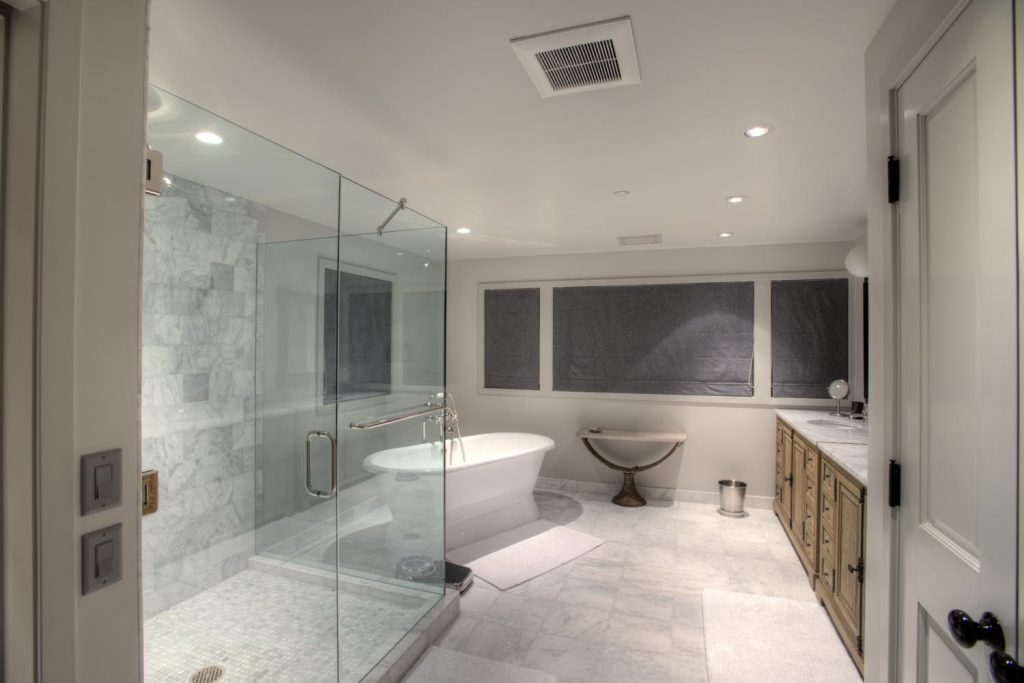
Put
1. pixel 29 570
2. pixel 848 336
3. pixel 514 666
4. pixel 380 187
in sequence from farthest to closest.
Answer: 1. pixel 848 336
2. pixel 380 187
3. pixel 514 666
4. pixel 29 570

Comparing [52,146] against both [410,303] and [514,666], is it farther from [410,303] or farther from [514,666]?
[514,666]

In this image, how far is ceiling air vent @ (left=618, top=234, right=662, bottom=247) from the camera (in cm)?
416

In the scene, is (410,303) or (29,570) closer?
(29,570)

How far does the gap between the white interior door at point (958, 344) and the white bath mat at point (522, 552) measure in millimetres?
2341

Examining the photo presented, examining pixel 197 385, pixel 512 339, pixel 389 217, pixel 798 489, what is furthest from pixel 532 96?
pixel 512 339

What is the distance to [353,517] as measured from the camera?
249 centimetres

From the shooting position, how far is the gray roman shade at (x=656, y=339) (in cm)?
448

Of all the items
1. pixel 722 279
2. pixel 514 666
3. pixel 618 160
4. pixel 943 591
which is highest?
pixel 618 160

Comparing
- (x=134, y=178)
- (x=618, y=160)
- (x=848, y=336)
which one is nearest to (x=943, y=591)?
(x=134, y=178)

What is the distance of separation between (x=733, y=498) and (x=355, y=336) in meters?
3.50

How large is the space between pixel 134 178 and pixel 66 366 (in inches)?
14.6

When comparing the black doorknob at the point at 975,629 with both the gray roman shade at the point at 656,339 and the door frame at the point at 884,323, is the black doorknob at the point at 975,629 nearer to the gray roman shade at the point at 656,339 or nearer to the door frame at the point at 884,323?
the door frame at the point at 884,323

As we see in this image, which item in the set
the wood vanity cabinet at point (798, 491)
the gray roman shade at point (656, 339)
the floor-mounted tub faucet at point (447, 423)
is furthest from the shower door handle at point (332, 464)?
the gray roman shade at point (656, 339)

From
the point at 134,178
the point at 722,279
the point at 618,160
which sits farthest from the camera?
the point at 722,279
